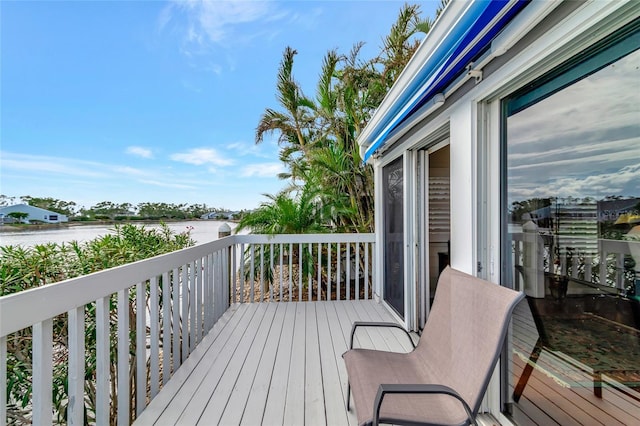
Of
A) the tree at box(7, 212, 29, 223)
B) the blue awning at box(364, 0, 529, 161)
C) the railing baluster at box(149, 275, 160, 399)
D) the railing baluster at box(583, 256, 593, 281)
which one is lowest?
the railing baluster at box(149, 275, 160, 399)

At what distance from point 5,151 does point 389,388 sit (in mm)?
5925

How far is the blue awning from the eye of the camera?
1325 millimetres

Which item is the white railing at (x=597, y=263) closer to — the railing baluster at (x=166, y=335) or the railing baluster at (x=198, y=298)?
the railing baluster at (x=166, y=335)

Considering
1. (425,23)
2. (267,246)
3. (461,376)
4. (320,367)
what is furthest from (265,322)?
(425,23)

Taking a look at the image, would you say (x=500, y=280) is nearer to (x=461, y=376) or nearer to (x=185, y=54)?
(x=461, y=376)

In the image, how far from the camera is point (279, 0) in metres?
6.09

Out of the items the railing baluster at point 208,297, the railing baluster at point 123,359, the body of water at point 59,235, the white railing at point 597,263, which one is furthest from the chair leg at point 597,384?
the body of water at point 59,235

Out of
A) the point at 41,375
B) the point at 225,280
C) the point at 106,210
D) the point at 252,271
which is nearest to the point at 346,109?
the point at 252,271

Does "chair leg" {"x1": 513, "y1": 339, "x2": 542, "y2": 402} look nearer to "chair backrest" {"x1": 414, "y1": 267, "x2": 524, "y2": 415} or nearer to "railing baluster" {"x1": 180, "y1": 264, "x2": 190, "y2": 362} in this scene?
"chair backrest" {"x1": 414, "y1": 267, "x2": 524, "y2": 415}

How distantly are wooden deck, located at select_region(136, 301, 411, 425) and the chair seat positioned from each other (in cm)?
40

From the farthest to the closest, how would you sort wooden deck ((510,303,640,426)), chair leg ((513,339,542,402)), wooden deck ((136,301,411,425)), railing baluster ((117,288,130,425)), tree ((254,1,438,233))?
tree ((254,1,438,233)) → wooden deck ((136,301,411,425)) → railing baluster ((117,288,130,425)) → chair leg ((513,339,542,402)) → wooden deck ((510,303,640,426))

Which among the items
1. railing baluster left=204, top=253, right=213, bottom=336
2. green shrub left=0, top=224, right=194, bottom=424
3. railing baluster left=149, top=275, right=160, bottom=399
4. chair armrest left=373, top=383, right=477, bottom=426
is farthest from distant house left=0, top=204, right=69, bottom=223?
chair armrest left=373, top=383, right=477, bottom=426

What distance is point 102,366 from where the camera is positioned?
1.69m

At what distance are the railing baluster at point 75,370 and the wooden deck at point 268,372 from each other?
536mm
